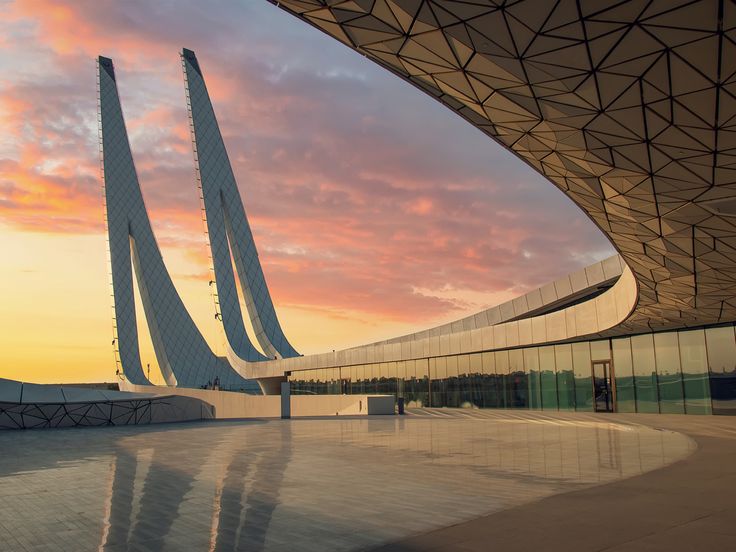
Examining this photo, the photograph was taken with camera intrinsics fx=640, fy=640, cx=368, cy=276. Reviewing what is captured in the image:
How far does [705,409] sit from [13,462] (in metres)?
27.3

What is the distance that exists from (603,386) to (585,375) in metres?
1.09

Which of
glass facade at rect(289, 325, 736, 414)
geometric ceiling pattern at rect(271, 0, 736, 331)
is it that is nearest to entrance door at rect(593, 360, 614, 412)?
glass facade at rect(289, 325, 736, 414)

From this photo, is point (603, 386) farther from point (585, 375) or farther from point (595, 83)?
point (595, 83)

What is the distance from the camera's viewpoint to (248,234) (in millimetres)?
62938

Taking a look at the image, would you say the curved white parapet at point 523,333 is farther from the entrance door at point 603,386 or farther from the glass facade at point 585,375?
the entrance door at point 603,386

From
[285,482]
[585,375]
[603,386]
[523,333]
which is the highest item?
[523,333]

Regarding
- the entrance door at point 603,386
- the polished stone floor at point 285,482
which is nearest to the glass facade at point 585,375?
the entrance door at point 603,386

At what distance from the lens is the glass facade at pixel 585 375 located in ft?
94.4

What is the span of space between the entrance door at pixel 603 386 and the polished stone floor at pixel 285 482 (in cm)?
1166

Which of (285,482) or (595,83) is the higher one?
(595,83)

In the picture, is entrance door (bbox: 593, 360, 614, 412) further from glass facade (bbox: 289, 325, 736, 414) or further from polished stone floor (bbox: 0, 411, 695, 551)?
polished stone floor (bbox: 0, 411, 695, 551)

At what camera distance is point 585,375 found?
3369cm

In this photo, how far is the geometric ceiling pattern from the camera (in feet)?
29.3

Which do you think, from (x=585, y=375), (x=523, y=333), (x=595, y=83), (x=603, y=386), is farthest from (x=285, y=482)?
(x=585, y=375)
